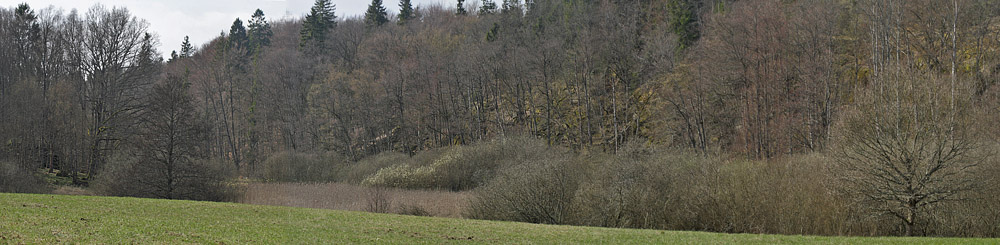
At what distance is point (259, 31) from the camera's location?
359 ft

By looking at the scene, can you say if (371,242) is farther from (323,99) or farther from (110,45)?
(323,99)

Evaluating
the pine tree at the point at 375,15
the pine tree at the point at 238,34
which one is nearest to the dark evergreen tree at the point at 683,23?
the pine tree at the point at 375,15

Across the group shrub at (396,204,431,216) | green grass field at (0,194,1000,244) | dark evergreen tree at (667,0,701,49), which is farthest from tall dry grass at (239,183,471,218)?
dark evergreen tree at (667,0,701,49)

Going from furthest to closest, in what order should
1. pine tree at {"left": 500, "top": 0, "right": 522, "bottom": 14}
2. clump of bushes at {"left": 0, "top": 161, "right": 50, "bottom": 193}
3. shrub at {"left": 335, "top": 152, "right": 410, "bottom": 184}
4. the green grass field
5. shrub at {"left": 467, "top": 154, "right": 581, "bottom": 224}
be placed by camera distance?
pine tree at {"left": 500, "top": 0, "right": 522, "bottom": 14}
shrub at {"left": 335, "top": 152, "right": 410, "bottom": 184}
clump of bushes at {"left": 0, "top": 161, "right": 50, "bottom": 193}
shrub at {"left": 467, "top": 154, "right": 581, "bottom": 224}
the green grass field

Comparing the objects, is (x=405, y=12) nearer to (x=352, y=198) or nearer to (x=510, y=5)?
(x=510, y=5)

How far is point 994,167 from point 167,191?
118 ft

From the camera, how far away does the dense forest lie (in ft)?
73.4

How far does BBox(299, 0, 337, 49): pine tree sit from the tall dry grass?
4793cm

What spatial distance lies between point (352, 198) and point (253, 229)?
22906 mm

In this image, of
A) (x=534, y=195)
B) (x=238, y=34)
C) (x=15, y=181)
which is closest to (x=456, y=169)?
(x=534, y=195)

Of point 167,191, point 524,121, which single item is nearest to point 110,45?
point 167,191

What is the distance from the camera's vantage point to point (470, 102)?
5972 cm

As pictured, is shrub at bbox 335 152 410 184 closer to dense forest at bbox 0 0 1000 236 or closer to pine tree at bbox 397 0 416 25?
dense forest at bbox 0 0 1000 236

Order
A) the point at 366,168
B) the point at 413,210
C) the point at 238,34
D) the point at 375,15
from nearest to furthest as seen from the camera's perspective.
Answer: the point at 413,210
the point at 366,168
the point at 375,15
the point at 238,34
